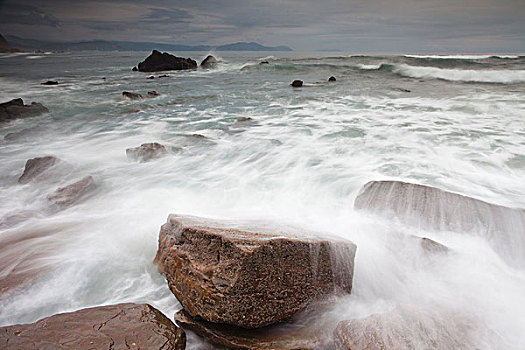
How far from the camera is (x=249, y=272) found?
6.45 feet

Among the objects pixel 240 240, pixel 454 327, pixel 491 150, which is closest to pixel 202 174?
pixel 240 240

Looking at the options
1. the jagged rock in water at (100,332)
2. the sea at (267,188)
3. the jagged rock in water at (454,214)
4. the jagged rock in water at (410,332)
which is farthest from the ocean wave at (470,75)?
the jagged rock in water at (100,332)

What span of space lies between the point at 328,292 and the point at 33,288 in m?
2.35

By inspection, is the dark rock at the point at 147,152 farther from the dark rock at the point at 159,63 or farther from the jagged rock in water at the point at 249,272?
the dark rock at the point at 159,63

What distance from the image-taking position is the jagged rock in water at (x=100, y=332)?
1762 millimetres

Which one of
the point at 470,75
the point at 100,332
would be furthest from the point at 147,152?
the point at 470,75

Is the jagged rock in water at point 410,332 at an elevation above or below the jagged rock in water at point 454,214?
below

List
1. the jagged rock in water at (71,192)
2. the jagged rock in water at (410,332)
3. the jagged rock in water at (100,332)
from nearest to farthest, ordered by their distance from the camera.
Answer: the jagged rock in water at (100,332) < the jagged rock in water at (410,332) < the jagged rock in water at (71,192)

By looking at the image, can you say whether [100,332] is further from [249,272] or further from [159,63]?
[159,63]

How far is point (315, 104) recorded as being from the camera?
450 inches

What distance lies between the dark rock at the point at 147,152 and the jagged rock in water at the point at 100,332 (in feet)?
13.8

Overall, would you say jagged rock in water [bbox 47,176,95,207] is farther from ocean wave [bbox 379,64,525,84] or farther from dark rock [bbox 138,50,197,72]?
dark rock [bbox 138,50,197,72]

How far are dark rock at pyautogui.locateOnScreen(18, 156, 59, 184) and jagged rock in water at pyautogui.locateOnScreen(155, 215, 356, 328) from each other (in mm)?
3943

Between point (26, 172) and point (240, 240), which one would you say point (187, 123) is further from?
point (240, 240)
